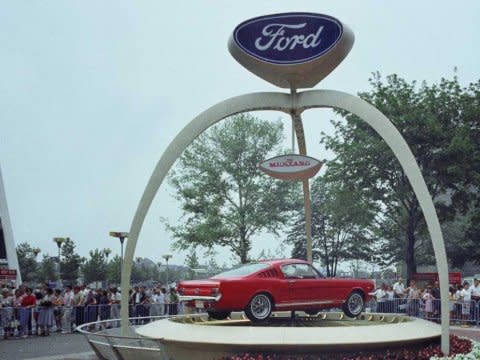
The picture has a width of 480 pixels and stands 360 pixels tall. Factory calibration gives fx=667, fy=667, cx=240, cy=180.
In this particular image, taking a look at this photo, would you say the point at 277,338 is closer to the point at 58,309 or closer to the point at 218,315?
the point at 218,315

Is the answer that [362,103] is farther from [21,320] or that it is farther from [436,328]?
[21,320]

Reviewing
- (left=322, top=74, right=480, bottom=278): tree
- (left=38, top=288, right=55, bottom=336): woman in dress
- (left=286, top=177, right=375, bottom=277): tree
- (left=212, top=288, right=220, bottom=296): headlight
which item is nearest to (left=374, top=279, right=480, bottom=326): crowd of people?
(left=322, top=74, right=480, bottom=278): tree

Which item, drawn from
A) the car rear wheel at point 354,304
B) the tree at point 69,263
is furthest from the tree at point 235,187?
the tree at point 69,263

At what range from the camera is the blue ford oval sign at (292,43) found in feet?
47.1

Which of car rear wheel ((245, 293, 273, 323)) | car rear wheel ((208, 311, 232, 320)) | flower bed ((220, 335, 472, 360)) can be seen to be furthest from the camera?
car rear wheel ((208, 311, 232, 320))

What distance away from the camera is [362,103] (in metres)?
14.7

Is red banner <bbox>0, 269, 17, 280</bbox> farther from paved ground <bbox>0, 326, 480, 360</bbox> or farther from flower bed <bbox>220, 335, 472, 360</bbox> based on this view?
flower bed <bbox>220, 335, 472, 360</bbox>

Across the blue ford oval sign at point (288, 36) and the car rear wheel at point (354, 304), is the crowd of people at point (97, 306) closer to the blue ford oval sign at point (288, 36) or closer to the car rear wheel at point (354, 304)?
the car rear wheel at point (354, 304)

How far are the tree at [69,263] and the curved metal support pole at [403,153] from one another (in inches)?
2535

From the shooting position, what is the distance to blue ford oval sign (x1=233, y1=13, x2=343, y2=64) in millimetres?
14367

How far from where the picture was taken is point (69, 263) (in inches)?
2980

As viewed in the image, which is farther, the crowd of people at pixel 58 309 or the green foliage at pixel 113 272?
the green foliage at pixel 113 272

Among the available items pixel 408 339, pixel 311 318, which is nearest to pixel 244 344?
pixel 408 339

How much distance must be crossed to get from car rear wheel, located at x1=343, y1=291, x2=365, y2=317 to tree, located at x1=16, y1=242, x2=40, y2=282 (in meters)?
63.4
